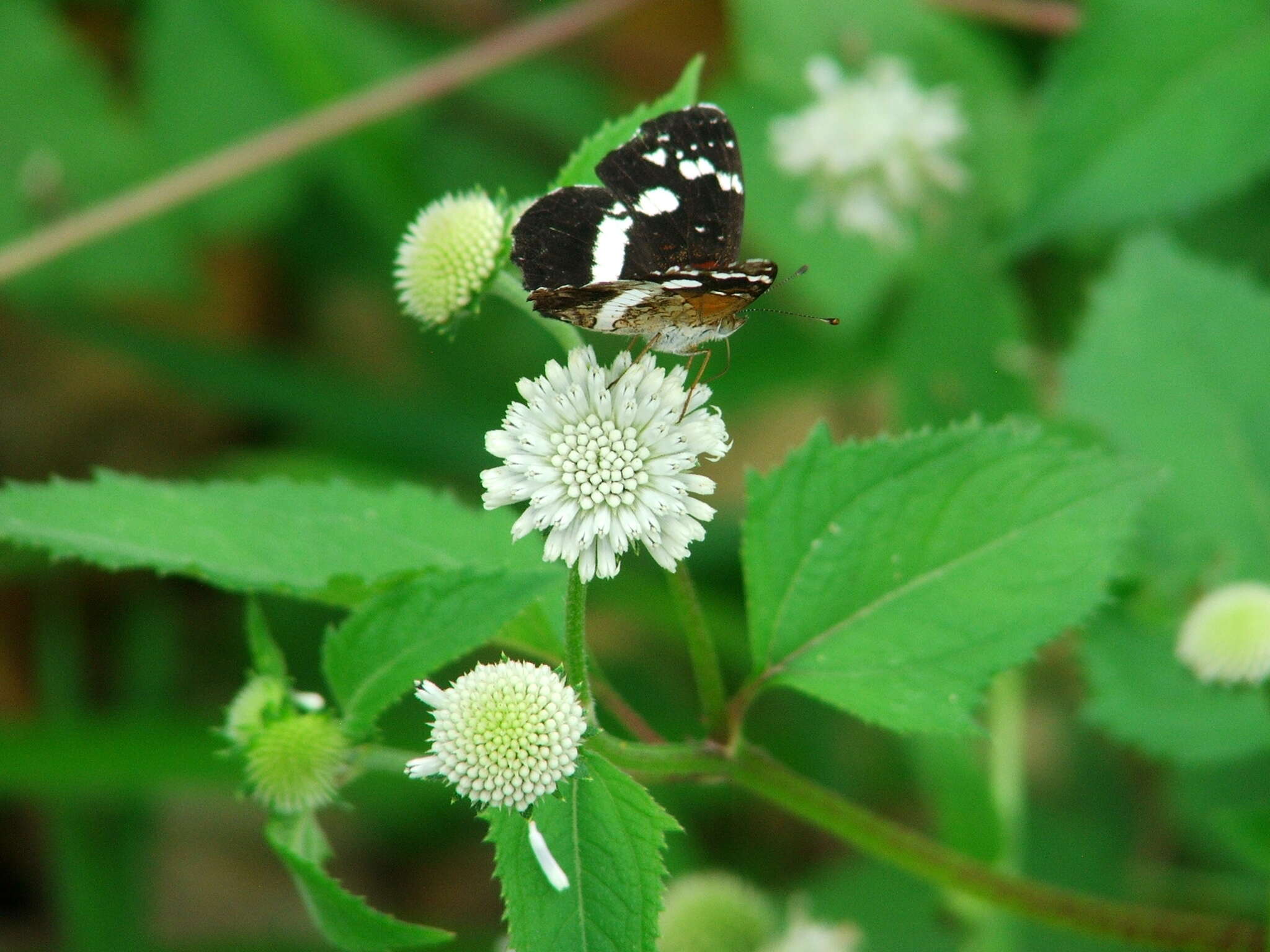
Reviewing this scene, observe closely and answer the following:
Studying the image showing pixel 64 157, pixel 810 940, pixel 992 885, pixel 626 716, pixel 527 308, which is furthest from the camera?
pixel 64 157

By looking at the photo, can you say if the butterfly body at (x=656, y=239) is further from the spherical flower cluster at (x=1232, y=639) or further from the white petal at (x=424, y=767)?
the spherical flower cluster at (x=1232, y=639)

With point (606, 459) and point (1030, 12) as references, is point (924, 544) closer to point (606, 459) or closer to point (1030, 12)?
point (606, 459)

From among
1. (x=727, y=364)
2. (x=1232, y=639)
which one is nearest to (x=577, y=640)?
(x=1232, y=639)

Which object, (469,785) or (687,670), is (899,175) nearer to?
(687,670)

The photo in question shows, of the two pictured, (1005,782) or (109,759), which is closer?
(1005,782)

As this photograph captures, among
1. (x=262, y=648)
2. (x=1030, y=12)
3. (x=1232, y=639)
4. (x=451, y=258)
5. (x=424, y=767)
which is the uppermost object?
(x=1030, y=12)

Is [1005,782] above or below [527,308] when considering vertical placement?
below

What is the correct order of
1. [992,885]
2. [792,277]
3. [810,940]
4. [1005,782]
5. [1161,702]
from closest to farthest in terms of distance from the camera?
1. [992,885]
2. [792,277]
3. [1161,702]
4. [810,940]
5. [1005,782]
